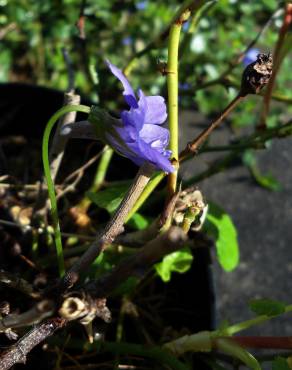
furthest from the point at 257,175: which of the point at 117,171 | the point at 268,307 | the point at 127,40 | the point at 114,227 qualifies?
the point at 114,227

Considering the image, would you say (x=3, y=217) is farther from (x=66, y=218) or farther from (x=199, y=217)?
(x=199, y=217)

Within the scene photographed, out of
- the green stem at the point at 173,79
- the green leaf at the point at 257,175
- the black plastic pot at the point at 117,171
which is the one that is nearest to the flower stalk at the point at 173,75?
the green stem at the point at 173,79

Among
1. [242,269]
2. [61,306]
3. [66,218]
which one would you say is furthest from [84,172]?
[242,269]

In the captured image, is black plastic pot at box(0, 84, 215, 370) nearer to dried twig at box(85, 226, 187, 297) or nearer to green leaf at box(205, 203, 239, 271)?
green leaf at box(205, 203, 239, 271)

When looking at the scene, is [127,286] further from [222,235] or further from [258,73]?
[258,73]

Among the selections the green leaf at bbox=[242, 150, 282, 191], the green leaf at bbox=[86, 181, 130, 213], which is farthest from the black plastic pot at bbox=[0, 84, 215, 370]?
the green leaf at bbox=[242, 150, 282, 191]

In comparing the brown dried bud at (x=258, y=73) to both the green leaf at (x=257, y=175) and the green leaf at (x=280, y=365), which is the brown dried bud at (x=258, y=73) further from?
the green leaf at (x=257, y=175)
